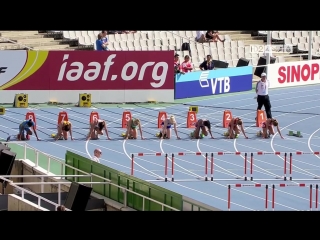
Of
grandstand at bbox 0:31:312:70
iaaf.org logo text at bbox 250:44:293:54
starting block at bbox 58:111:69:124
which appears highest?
grandstand at bbox 0:31:312:70

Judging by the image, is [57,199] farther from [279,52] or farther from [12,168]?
[279,52]

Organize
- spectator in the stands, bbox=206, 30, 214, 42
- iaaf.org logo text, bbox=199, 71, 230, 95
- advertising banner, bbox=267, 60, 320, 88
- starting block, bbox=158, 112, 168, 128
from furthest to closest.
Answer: spectator in the stands, bbox=206, 30, 214, 42 → advertising banner, bbox=267, 60, 320, 88 → iaaf.org logo text, bbox=199, 71, 230, 95 → starting block, bbox=158, 112, 168, 128

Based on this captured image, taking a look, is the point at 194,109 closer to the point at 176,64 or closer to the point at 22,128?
the point at 176,64

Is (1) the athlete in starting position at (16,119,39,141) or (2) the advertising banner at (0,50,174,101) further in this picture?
(2) the advertising banner at (0,50,174,101)

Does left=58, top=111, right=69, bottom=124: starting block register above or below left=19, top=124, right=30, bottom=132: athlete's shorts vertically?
above

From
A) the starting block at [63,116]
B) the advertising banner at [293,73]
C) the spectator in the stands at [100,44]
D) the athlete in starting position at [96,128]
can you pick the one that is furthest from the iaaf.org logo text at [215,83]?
the athlete in starting position at [96,128]

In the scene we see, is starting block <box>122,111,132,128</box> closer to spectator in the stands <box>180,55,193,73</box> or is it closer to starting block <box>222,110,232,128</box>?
starting block <box>222,110,232,128</box>

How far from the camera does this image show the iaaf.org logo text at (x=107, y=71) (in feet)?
118

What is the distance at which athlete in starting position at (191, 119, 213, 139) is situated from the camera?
31633mm

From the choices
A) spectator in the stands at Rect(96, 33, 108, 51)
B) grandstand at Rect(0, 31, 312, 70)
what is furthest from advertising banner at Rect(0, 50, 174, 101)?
grandstand at Rect(0, 31, 312, 70)

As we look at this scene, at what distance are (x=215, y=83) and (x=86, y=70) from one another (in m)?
4.46

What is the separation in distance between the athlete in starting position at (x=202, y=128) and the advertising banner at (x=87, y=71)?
4.85 meters
